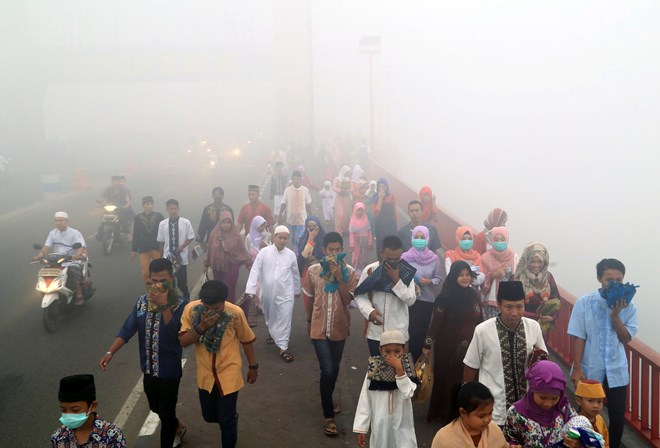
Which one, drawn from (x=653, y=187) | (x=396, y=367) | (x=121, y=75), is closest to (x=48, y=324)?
(x=396, y=367)

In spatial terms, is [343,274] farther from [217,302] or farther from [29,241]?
[29,241]

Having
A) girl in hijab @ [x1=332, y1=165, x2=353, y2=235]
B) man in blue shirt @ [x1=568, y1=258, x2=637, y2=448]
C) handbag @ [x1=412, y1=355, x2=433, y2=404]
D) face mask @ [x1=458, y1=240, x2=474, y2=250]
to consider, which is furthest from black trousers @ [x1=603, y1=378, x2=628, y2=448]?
girl in hijab @ [x1=332, y1=165, x2=353, y2=235]

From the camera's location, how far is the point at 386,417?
4.66m

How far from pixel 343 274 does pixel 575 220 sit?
87.6m

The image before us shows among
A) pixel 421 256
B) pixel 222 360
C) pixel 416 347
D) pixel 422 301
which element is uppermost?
pixel 421 256

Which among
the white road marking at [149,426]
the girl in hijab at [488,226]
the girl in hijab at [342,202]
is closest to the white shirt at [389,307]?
the white road marking at [149,426]

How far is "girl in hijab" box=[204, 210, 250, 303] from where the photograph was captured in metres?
8.80

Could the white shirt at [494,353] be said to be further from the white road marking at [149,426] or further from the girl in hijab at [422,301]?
the white road marking at [149,426]

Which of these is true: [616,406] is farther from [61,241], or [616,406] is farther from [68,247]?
[61,241]

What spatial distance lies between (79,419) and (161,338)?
1.36m

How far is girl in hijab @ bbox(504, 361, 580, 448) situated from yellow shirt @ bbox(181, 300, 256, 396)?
7.13 ft

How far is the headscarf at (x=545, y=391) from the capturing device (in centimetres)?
362

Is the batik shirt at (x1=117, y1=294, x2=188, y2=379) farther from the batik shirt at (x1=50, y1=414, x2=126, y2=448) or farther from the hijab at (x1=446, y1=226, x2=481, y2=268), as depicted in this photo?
the hijab at (x1=446, y1=226, x2=481, y2=268)

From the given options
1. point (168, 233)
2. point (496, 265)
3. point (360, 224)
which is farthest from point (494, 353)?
point (360, 224)
